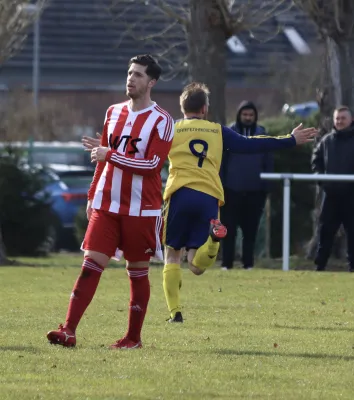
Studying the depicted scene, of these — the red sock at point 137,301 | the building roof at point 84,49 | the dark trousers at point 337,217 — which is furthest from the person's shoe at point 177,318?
the building roof at point 84,49

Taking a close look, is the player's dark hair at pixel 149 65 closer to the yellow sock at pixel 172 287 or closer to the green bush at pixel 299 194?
the yellow sock at pixel 172 287

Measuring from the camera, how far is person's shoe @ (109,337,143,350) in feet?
29.6

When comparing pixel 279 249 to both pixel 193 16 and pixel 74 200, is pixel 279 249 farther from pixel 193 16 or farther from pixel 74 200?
pixel 74 200

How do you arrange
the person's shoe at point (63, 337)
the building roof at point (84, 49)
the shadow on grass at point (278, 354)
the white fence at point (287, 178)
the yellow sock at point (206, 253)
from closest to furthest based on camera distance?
the shadow on grass at point (278, 354) < the person's shoe at point (63, 337) < the yellow sock at point (206, 253) < the white fence at point (287, 178) < the building roof at point (84, 49)

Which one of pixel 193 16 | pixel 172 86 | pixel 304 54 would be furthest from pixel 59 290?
pixel 172 86

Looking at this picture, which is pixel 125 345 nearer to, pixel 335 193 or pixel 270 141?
pixel 270 141

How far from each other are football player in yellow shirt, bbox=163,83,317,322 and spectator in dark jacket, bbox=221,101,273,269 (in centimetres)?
557

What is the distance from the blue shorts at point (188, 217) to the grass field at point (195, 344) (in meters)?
0.63

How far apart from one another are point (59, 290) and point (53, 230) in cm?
821

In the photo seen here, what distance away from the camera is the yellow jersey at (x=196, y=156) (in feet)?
35.3

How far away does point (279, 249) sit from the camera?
810 inches

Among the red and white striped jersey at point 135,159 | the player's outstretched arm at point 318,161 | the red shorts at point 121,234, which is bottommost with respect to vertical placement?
the red shorts at point 121,234

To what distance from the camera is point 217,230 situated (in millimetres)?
10727

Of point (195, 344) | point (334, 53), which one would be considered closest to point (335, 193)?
point (334, 53)
